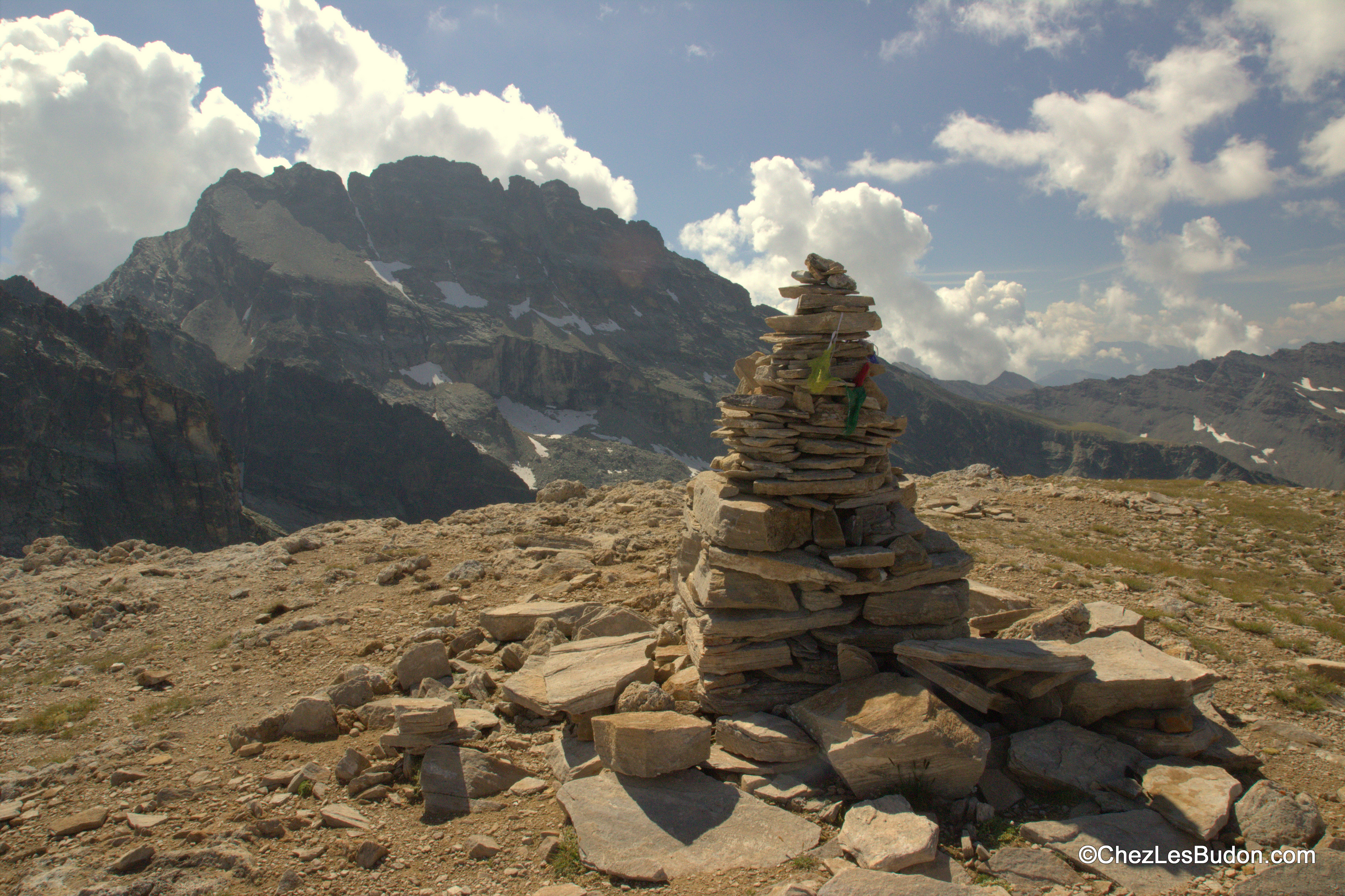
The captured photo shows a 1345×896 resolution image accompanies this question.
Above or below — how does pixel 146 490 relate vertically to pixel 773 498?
below

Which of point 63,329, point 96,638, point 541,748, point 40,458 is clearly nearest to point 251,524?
point 40,458

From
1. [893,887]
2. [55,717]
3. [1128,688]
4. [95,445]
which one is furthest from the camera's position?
[95,445]

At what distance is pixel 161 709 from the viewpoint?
910 centimetres

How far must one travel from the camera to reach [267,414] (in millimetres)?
175875

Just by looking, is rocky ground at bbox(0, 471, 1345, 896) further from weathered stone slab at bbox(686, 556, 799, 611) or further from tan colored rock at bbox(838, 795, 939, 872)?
weathered stone slab at bbox(686, 556, 799, 611)

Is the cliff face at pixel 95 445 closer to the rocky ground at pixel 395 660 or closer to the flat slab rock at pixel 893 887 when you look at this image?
the rocky ground at pixel 395 660

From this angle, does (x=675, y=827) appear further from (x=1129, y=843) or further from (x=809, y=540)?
(x=1129, y=843)

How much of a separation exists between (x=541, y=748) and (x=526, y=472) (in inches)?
6861

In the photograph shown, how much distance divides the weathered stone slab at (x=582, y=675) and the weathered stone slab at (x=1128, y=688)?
4.97 meters

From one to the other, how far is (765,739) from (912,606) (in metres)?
2.52

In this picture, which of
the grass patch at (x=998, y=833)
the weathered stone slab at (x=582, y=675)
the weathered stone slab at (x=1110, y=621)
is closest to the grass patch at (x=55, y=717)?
the weathered stone slab at (x=582, y=675)

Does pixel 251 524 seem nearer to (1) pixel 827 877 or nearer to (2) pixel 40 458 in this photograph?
(2) pixel 40 458

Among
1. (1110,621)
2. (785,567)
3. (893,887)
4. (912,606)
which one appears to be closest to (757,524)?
(785,567)

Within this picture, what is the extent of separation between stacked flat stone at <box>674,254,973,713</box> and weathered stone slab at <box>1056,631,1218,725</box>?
4.68 feet
